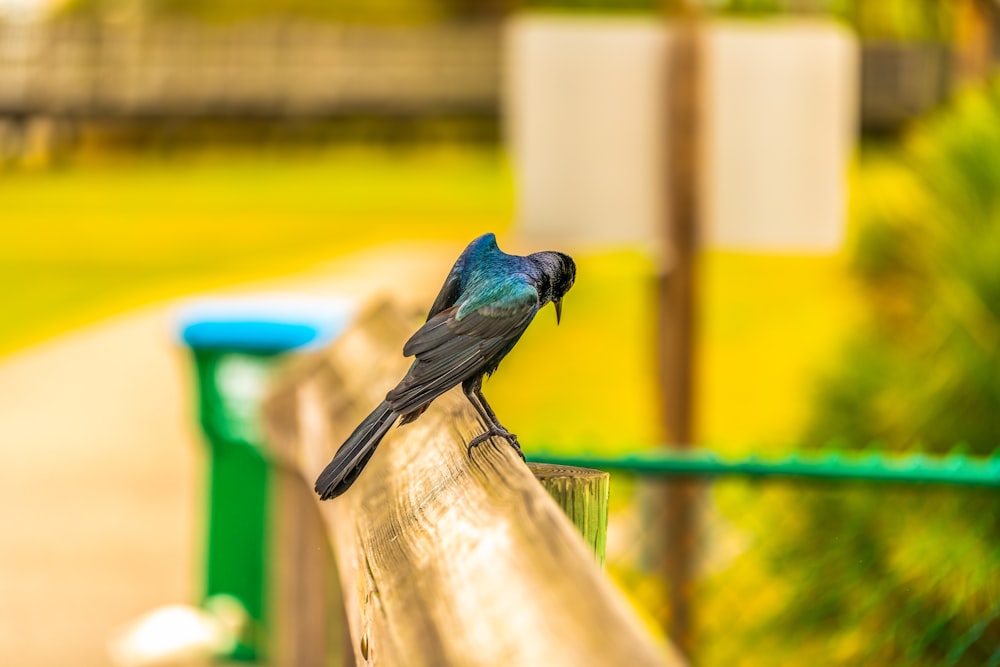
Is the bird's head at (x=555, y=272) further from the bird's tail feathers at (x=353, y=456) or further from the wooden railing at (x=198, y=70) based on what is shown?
the wooden railing at (x=198, y=70)

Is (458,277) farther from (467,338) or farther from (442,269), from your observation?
(442,269)

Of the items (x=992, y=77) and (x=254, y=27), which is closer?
(x=992, y=77)

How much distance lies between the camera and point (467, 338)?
4.84ft

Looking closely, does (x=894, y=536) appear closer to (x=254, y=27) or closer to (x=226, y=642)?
(x=226, y=642)

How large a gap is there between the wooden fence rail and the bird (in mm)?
54

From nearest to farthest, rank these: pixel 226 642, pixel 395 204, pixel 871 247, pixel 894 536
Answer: pixel 894 536
pixel 871 247
pixel 226 642
pixel 395 204

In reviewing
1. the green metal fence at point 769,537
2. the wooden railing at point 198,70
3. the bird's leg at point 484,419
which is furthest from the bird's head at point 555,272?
the wooden railing at point 198,70

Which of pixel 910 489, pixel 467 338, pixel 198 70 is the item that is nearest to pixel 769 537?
pixel 910 489

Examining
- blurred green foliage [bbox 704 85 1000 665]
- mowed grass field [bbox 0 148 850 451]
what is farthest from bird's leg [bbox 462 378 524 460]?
mowed grass field [bbox 0 148 850 451]

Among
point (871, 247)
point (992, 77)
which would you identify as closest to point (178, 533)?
point (871, 247)

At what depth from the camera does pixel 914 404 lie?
3.28 meters

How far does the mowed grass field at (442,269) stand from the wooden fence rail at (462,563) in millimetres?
1678

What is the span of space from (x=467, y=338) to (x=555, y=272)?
0.19 metres

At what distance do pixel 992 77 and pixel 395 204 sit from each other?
732 inches
